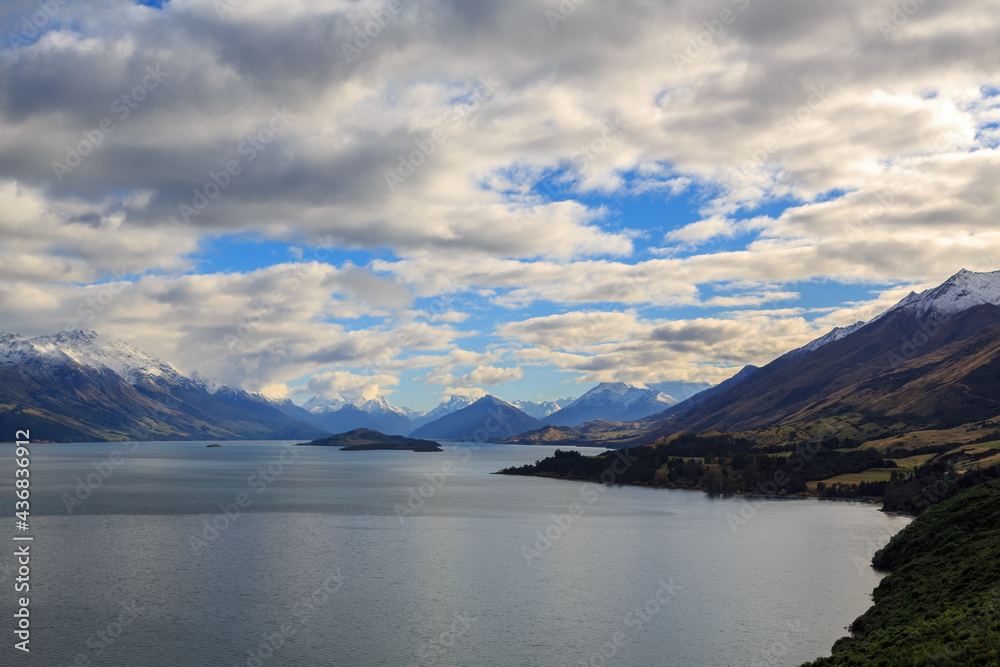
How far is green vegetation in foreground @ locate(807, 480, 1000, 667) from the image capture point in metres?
48.8

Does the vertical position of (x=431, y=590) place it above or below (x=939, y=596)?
below

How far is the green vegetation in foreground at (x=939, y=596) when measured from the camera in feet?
160

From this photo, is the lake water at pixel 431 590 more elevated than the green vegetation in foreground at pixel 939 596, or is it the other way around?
the green vegetation in foreground at pixel 939 596

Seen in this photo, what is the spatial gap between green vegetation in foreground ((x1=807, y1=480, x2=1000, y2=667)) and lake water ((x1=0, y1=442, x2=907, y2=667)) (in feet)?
18.8

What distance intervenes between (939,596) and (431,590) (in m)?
60.5

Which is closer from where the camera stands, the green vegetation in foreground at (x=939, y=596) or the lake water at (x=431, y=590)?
the green vegetation in foreground at (x=939, y=596)

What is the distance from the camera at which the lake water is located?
69.4 meters

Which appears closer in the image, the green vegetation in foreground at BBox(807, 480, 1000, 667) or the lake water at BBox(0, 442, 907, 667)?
the green vegetation in foreground at BBox(807, 480, 1000, 667)

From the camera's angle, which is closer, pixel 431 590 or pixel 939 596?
pixel 939 596

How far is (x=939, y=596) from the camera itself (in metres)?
70.4

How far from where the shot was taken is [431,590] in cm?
9362

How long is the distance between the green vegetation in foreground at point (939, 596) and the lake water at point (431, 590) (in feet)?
18.8

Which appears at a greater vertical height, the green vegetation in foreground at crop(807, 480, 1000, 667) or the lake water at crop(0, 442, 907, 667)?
the green vegetation in foreground at crop(807, 480, 1000, 667)

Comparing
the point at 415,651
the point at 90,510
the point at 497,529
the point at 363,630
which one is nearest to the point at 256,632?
the point at 363,630
